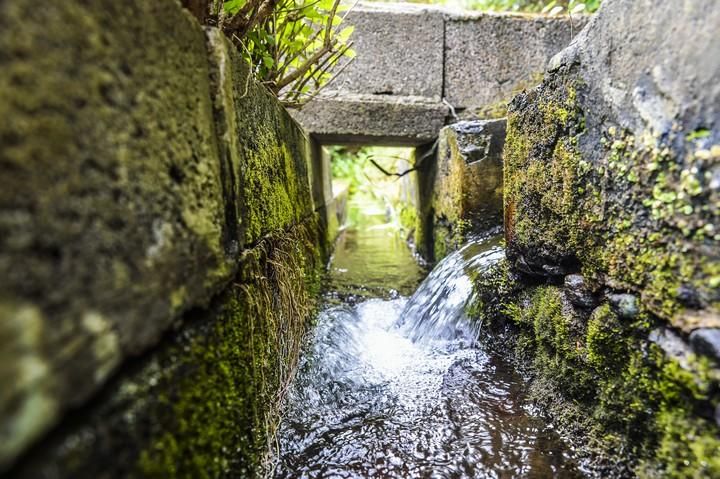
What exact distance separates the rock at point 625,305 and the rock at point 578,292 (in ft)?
0.39

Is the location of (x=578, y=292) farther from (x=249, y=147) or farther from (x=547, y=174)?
(x=249, y=147)

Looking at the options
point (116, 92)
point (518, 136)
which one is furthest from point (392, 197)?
point (116, 92)

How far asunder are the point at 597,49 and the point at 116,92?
145cm

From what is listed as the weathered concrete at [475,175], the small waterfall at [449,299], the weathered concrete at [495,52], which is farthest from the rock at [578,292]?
the weathered concrete at [495,52]

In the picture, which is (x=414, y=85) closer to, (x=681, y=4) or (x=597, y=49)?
(x=597, y=49)

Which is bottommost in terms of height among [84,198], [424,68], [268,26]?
[84,198]

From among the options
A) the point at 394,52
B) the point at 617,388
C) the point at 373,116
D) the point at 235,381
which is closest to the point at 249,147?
the point at 235,381

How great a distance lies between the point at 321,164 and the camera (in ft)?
15.5

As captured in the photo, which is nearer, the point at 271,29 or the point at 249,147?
the point at 249,147

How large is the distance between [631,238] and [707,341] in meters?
0.36

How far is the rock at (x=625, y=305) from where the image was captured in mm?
1152

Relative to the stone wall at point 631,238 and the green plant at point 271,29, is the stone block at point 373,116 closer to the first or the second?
the green plant at point 271,29

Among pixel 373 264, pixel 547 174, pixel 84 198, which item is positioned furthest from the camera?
pixel 373 264

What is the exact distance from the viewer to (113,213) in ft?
2.02
